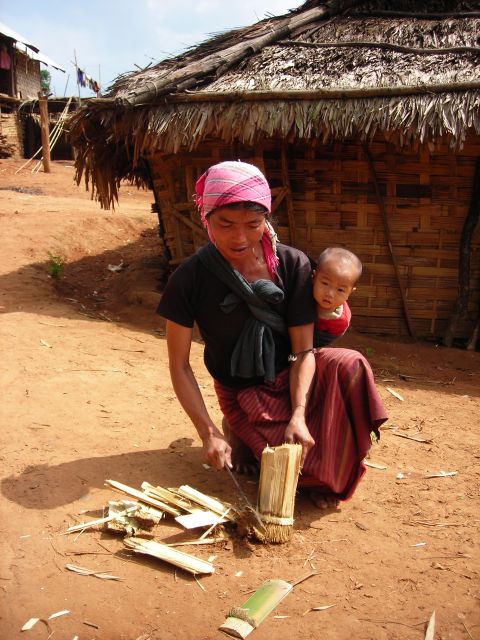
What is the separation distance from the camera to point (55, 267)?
282 inches

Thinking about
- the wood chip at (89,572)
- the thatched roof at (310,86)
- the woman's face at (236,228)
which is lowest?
the wood chip at (89,572)

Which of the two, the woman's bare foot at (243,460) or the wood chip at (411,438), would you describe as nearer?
the woman's bare foot at (243,460)

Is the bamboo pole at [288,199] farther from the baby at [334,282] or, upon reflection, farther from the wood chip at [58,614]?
the wood chip at [58,614]

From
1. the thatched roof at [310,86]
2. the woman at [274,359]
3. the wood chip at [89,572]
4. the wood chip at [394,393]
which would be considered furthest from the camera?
the thatched roof at [310,86]

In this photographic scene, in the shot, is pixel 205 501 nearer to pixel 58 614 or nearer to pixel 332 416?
pixel 332 416

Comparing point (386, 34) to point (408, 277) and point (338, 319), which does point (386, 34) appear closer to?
point (408, 277)

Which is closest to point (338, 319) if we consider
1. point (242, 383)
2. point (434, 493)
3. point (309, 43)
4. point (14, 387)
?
point (242, 383)

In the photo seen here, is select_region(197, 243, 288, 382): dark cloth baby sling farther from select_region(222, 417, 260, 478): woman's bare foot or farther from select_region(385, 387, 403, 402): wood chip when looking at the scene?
select_region(385, 387, 403, 402): wood chip

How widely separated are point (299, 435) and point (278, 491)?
232 mm

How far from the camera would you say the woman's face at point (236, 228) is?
242 centimetres

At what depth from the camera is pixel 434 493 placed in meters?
2.93

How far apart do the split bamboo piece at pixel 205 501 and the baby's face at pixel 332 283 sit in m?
0.91

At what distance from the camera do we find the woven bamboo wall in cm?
576

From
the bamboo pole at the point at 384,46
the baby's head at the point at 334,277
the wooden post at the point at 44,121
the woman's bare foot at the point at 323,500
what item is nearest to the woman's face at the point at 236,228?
the baby's head at the point at 334,277
